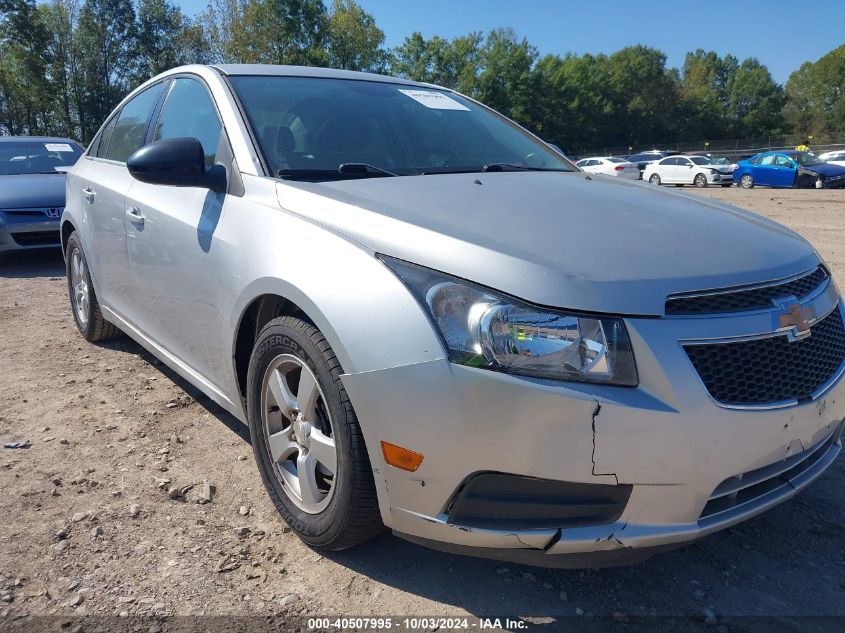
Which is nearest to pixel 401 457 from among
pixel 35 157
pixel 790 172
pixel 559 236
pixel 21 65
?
pixel 559 236

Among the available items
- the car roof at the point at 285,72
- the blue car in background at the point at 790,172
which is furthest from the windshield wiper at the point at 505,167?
the blue car in background at the point at 790,172

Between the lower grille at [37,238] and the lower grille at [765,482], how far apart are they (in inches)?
310

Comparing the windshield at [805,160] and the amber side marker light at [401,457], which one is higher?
the windshield at [805,160]

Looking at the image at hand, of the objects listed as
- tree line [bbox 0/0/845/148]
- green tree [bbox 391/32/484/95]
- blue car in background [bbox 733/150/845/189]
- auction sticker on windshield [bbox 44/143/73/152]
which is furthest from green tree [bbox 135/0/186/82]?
auction sticker on windshield [bbox 44/143/73/152]

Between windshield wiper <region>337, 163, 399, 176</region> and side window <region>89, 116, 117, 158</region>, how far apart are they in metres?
2.36

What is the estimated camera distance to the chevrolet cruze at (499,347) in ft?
5.66

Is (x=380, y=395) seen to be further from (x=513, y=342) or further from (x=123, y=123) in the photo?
(x=123, y=123)

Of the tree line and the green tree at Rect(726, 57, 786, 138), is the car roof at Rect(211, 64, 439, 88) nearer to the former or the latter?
the tree line

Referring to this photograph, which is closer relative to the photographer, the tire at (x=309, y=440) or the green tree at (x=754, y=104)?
the tire at (x=309, y=440)

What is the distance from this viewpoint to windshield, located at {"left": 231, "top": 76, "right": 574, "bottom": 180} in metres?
2.75

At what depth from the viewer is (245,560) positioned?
2.34m

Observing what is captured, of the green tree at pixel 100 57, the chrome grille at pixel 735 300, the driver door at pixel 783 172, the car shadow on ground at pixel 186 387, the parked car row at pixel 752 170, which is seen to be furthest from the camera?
the green tree at pixel 100 57

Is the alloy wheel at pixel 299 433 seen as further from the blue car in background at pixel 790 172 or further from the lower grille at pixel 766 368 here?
the blue car in background at pixel 790 172

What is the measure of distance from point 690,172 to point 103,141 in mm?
29917
